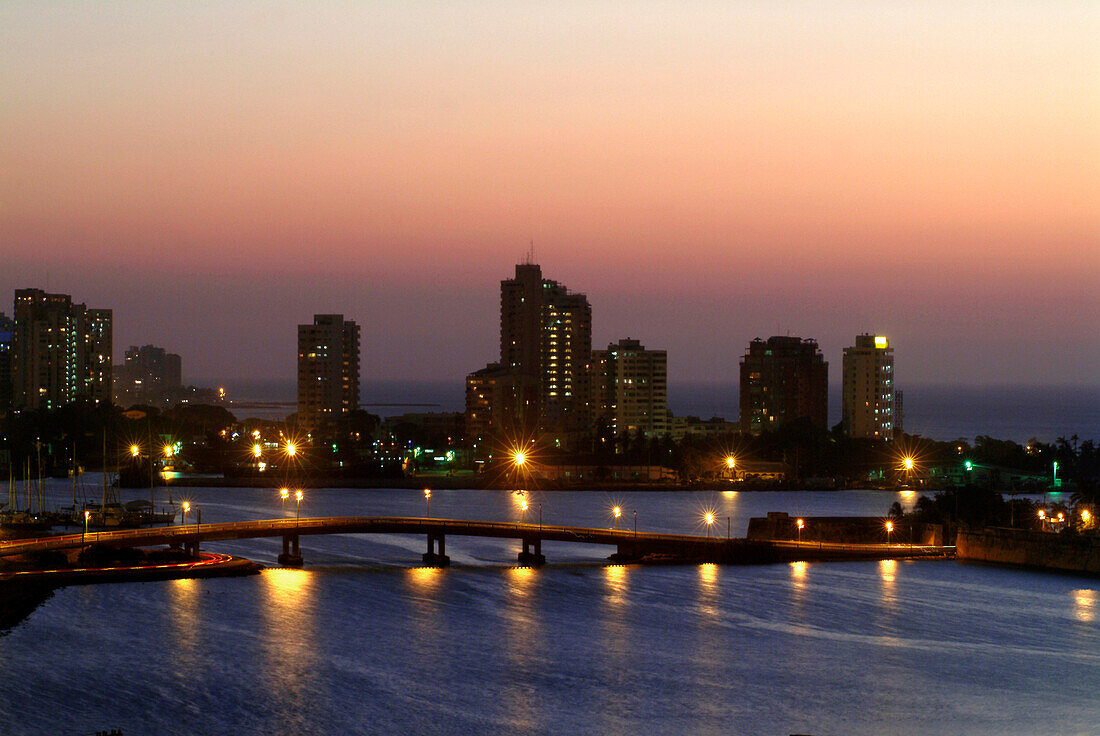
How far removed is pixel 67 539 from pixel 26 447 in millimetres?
66890

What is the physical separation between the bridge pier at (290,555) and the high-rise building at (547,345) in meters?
91.1

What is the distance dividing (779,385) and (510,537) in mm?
103687

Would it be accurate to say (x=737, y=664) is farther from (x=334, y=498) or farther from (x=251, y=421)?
(x=251, y=421)

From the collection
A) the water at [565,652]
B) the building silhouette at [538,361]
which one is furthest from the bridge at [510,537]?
the building silhouette at [538,361]

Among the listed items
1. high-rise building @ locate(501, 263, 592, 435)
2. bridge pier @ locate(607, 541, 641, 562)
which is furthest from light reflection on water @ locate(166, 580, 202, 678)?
high-rise building @ locate(501, 263, 592, 435)

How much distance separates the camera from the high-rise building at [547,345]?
5684 inches

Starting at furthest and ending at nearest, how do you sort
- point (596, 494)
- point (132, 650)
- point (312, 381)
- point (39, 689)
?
point (312, 381)
point (596, 494)
point (132, 650)
point (39, 689)

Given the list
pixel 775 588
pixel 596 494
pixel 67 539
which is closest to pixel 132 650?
pixel 67 539

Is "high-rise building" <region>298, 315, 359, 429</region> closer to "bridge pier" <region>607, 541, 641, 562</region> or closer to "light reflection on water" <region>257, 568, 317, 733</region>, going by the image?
"bridge pier" <region>607, 541, 641, 562</region>

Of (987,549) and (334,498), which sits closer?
(987,549)

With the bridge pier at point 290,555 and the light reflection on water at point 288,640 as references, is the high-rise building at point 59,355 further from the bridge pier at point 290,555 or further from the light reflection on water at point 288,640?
the light reflection on water at point 288,640

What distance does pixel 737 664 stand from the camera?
111 ft

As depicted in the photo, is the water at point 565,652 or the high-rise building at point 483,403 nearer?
the water at point 565,652

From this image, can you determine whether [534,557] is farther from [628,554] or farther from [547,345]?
[547,345]
